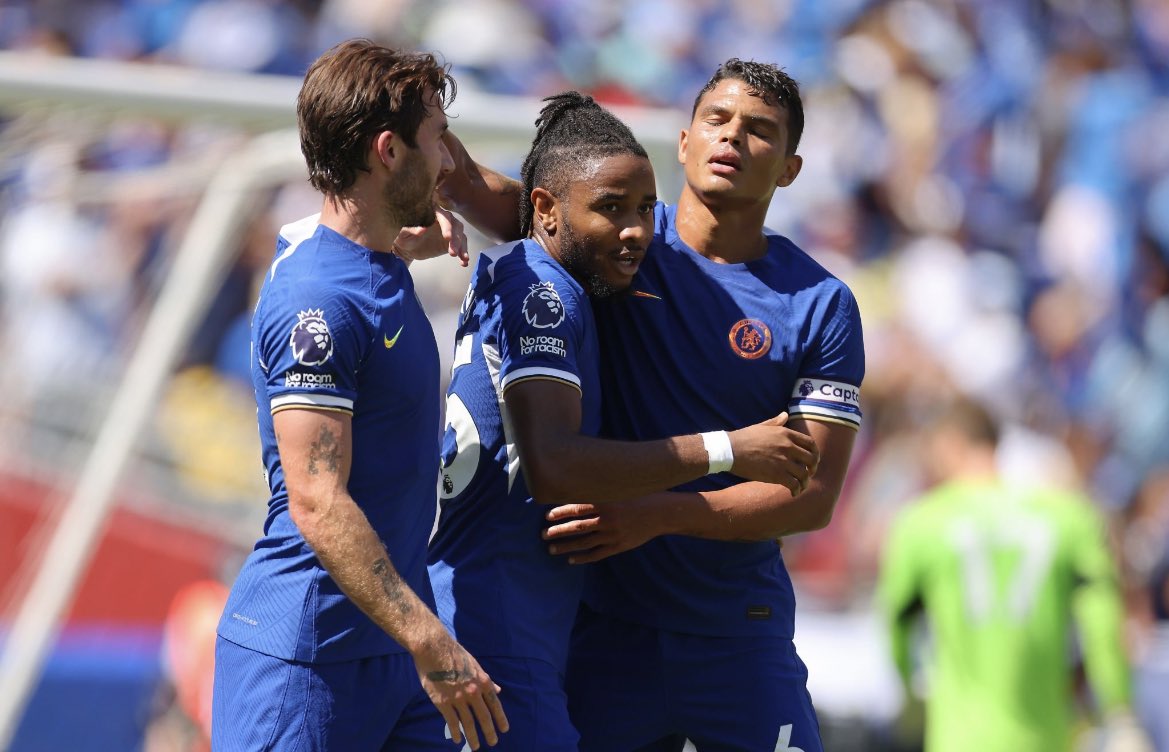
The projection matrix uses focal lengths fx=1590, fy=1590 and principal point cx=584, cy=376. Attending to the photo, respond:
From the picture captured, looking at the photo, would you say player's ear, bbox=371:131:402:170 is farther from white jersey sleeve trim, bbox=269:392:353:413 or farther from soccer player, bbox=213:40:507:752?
white jersey sleeve trim, bbox=269:392:353:413

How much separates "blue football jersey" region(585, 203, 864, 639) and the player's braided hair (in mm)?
395

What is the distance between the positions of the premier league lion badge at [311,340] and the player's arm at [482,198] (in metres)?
1.16

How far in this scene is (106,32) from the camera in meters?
12.4

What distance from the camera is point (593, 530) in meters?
4.00

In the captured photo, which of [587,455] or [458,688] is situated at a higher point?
[587,455]

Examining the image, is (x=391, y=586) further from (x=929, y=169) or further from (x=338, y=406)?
(x=929, y=169)

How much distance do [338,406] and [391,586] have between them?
16.1 inches

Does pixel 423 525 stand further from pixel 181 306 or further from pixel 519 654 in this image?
pixel 181 306

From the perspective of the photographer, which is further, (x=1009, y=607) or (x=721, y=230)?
(x=1009, y=607)

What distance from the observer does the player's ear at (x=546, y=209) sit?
4.14m

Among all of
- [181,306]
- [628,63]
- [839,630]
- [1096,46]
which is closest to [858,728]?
[839,630]

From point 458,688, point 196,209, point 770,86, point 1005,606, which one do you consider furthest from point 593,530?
point 196,209

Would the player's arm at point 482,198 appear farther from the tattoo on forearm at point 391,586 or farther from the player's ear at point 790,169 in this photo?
the tattoo on forearm at point 391,586

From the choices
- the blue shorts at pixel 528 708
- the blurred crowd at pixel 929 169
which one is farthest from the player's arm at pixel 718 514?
the blurred crowd at pixel 929 169
